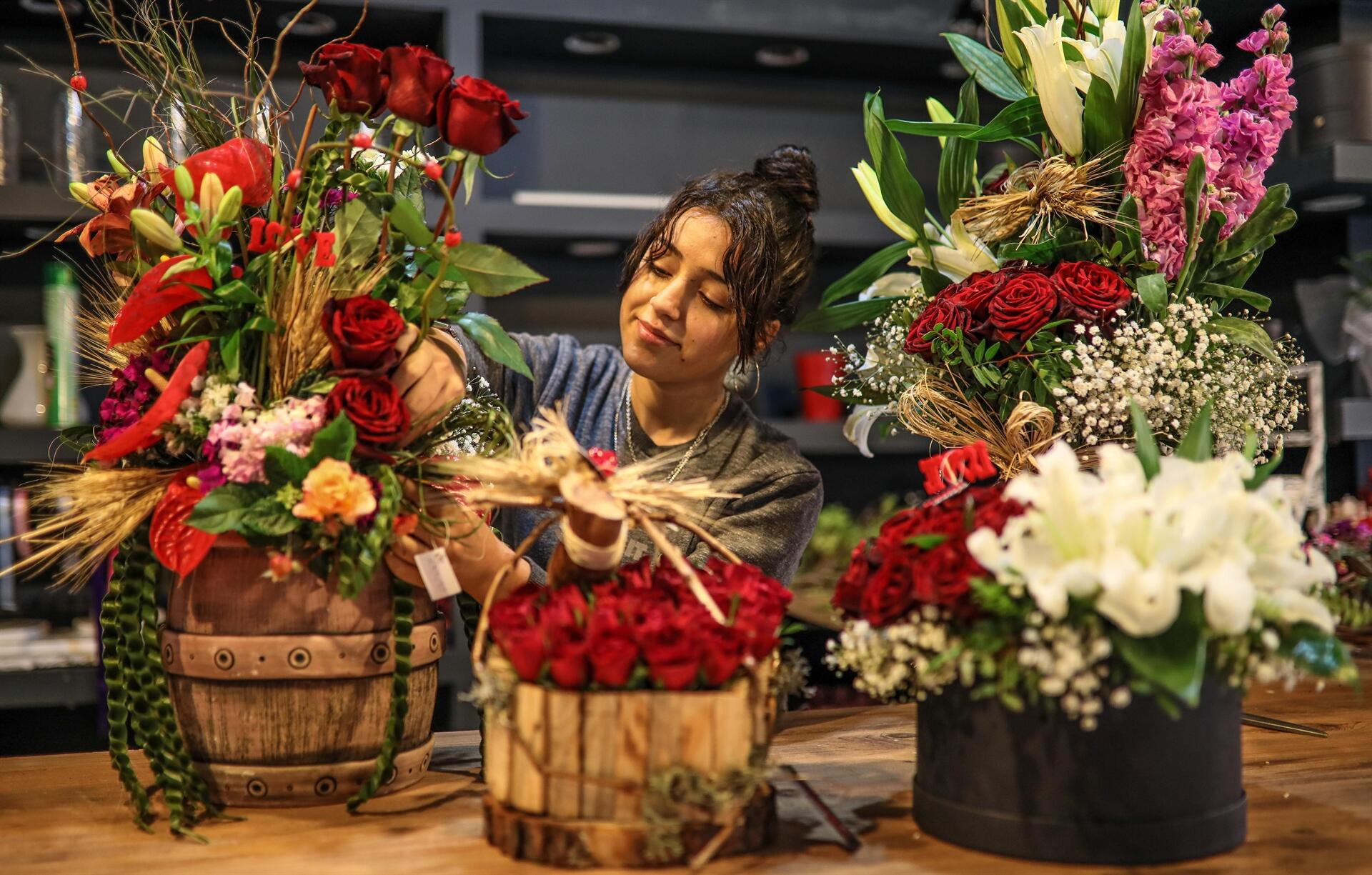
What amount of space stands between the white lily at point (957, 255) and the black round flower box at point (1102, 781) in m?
0.62

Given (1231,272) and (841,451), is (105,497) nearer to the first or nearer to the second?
(1231,272)

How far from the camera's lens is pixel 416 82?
93 cm

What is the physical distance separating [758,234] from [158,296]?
0.77 m

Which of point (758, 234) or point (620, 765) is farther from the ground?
point (758, 234)

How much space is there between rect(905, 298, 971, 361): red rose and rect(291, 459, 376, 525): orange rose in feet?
1.99

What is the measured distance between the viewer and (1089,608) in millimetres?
759

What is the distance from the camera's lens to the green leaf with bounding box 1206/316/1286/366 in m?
1.21

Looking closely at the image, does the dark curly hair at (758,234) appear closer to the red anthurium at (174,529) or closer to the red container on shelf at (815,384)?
the red anthurium at (174,529)

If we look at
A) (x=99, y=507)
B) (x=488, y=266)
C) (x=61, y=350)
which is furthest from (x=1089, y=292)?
(x=61, y=350)

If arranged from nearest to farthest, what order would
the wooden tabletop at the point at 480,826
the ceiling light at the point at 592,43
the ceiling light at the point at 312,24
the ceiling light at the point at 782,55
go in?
the wooden tabletop at the point at 480,826 → the ceiling light at the point at 312,24 → the ceiling light at the point at 592,43 → the ceiling light at the point at 782,55

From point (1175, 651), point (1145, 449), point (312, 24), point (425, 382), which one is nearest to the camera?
point (1175, 651)

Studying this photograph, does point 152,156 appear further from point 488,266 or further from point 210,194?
point 488,266

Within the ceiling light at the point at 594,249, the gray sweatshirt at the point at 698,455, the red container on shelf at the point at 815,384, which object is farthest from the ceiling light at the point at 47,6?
the red container on shelf at the point at 815,384

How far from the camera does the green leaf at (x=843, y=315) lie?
1.44m
